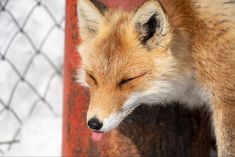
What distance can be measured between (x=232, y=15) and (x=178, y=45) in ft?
1.13

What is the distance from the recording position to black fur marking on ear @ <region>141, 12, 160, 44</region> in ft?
9.81

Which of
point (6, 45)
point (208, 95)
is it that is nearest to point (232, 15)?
point (208, 95)

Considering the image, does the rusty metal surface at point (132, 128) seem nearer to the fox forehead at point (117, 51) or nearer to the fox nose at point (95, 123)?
the fox forehead at point (117, 51)

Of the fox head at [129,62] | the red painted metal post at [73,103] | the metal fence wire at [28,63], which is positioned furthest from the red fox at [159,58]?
the metal fence wire at [28,63]

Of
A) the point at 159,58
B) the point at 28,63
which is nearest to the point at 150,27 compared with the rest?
the point at 159,58

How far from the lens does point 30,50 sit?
4898 millimetres

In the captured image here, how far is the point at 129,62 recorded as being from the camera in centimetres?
308

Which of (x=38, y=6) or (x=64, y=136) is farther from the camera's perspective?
(x=38, y=6)

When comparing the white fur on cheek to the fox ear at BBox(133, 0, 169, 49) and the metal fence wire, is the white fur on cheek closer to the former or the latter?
the fox ear at BBox(133, 0, 169, 49)

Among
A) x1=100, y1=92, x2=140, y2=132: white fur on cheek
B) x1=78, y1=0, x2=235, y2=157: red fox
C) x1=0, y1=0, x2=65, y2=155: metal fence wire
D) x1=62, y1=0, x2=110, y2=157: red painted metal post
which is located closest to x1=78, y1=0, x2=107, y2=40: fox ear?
x1=78, y1=0, x2=235, y2=157: red fox

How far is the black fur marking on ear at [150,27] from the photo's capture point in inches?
118

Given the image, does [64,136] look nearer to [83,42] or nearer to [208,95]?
[83,42]

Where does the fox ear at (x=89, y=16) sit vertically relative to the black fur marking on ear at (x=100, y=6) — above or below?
below

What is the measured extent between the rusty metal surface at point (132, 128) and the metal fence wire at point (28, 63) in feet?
2.84
